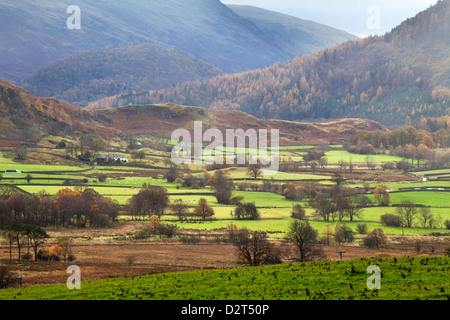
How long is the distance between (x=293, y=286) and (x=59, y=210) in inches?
2781

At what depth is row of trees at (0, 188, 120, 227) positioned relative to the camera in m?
81.9

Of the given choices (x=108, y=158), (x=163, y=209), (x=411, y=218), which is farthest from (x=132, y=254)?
(x=108, y=158)

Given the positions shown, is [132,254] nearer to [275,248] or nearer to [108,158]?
[275,248]

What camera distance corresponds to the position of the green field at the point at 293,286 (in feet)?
76.5

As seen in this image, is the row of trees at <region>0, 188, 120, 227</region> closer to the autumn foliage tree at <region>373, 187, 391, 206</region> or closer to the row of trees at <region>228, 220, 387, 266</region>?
the row of trees at <region>228, 220, 387, 266</region>

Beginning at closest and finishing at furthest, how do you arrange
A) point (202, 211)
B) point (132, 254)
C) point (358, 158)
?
point (132, 254) < point (202, 211) < point (358, 158)

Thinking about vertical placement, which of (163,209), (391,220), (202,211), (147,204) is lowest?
(391,220)

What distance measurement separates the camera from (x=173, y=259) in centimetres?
5981

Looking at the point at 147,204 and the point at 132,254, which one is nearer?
the point at 132,254

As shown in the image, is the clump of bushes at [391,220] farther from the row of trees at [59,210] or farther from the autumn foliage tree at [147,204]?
the row of trees at [59,210]

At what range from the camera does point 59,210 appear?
86188 millimetres

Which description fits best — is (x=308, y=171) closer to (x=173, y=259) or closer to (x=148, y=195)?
(x=148, y=195)

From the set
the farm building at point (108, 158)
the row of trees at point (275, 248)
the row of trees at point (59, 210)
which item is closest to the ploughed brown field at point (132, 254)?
the row of trees at point (275, 248)
